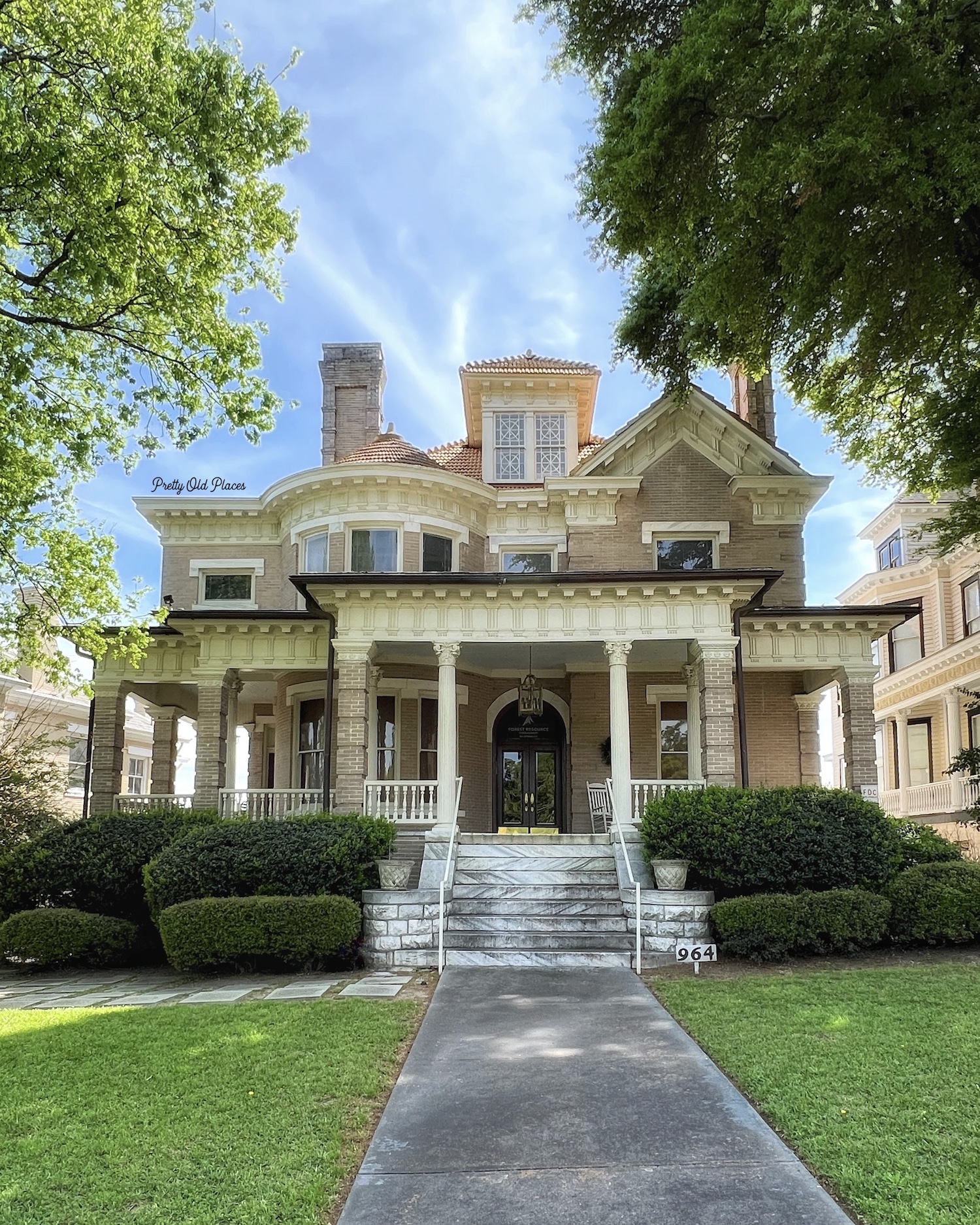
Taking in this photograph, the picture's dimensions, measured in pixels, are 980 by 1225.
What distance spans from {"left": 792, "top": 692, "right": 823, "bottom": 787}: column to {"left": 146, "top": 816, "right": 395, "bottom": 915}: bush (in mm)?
9665

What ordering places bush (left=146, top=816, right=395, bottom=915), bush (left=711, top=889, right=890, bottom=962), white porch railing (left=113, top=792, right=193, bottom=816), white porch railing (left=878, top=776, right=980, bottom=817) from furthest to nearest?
white porch railing (left=878, top=776, right=980, bottom=817), white porch railing (left=113, top=792, right=193, bottom=816), bush (left=146, top=816, right=395, bottom=915), bush (left=711, top=889, right=890, bottom=962)

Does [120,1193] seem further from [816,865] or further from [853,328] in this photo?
[853,328]

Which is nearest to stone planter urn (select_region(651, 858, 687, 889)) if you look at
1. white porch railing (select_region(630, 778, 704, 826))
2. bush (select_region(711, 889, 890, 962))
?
bush (select_region(711, 889, 890, 962))

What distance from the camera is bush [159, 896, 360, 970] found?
36.1 feet

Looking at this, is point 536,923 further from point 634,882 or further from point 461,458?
point 461,458

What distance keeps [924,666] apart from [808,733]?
1125 cm

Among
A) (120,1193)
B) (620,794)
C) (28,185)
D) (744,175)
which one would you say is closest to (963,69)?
(744,175)

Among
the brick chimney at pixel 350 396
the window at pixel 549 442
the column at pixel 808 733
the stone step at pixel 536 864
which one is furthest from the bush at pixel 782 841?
the brick chimney at pixel 350 396

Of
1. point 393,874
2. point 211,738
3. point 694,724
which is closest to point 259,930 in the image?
point 393,874

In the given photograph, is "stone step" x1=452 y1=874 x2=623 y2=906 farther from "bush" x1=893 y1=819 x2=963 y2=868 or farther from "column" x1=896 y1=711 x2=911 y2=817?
"column" x1=896 y1=711 x2=911 y2=817

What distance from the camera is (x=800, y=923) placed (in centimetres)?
1079

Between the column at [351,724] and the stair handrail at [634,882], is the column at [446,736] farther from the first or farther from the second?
the stair handrail at [634,882]

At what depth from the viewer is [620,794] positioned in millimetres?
14398

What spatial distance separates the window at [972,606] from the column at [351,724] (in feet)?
60.5
